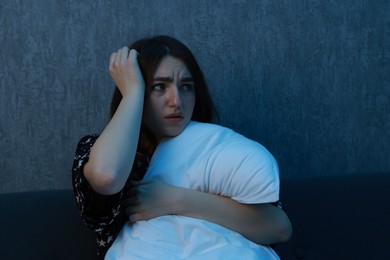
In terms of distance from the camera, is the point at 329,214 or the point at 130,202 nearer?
the point at 130,202

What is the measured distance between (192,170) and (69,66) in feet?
2.12

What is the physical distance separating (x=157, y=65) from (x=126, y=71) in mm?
73

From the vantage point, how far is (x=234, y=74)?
1818 mm

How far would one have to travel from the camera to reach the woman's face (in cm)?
131

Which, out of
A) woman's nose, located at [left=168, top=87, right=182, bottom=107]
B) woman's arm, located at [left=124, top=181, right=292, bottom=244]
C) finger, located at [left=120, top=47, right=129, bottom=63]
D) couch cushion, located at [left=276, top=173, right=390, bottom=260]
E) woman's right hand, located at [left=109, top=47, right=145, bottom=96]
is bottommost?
couch cushion, located at [left=276, top=173, right=390, bottom=260]

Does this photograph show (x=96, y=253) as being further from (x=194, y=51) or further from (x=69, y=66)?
(x=194, y=51)

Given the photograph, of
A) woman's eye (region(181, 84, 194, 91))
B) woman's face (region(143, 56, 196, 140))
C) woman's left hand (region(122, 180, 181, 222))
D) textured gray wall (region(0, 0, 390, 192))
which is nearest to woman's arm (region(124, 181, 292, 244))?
woman's left hand (region(122, 180, 181, 222))

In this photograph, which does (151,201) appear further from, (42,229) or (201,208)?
(42,229)

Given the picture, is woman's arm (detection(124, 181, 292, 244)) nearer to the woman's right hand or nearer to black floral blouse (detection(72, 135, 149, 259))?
black floral blouse (detection(72, 135, 149, 259))

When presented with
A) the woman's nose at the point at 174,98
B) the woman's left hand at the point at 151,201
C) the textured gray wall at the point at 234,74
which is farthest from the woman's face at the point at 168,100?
the textured gray wall at the point at 234,74

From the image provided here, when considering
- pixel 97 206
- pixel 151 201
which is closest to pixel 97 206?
pixel 97 206

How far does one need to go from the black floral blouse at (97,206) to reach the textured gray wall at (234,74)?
45 cm

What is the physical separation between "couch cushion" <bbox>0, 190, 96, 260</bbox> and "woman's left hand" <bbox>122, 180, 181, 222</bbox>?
0.24 meters

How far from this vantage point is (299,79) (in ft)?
6.13
